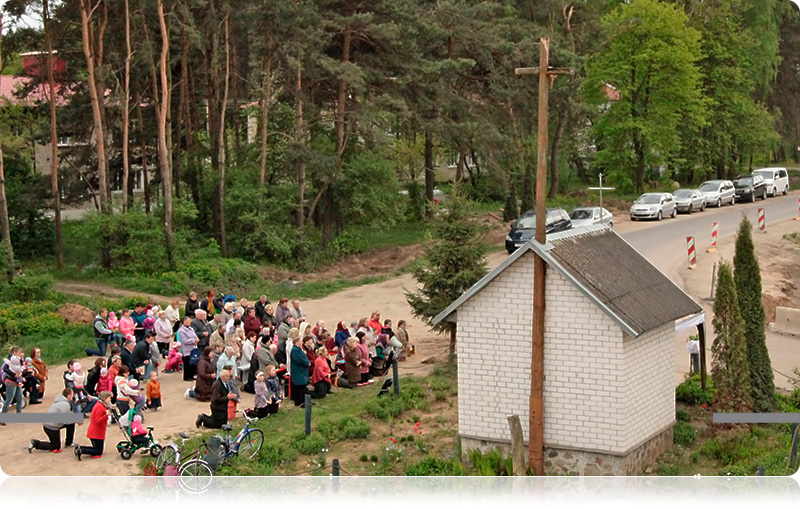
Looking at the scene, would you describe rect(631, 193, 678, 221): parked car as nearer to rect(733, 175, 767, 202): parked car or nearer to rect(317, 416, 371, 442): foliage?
rect(733, 175, 767, 202): parked car

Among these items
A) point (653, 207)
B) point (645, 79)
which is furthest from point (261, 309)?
point (645, 79)

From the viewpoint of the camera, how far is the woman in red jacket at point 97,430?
51.6 ft

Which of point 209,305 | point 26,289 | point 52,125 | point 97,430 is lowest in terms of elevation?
point 97,430

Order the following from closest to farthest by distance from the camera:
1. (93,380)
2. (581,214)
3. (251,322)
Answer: (93,380), (251,322), (581,214)

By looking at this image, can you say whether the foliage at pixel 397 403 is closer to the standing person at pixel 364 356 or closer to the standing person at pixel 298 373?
the standing person at pixel 298 373

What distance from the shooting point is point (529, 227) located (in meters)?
36.5

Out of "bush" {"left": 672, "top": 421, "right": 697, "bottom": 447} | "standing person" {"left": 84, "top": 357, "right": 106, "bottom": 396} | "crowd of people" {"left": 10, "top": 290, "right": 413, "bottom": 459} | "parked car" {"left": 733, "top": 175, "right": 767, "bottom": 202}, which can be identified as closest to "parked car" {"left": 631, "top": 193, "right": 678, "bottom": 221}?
"parked car" {"left": 733, "top": 175, "right": 767, "bottom": 202}

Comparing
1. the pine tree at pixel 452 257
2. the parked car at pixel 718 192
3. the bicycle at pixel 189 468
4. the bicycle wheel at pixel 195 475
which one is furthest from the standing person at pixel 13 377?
the parked car at pixel 718 192

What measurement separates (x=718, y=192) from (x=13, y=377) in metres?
42.0

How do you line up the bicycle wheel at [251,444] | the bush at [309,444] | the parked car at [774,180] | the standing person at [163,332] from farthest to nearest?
the parked car at [774,180] → the standing person at [163,332] → the bush at [309,444] → the bicycle wheel at [251,444]

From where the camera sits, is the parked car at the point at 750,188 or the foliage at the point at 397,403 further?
the parked car at the point at 750,188

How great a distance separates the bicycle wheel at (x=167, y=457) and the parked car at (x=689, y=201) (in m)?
38.2

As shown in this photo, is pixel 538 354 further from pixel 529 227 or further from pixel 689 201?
pixel 689 201

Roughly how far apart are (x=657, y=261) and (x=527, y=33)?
15371 mm
